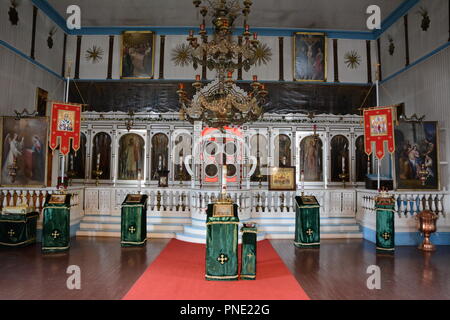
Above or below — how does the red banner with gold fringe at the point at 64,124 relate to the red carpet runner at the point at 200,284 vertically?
above

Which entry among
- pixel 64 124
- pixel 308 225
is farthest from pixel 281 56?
pixel 64 124

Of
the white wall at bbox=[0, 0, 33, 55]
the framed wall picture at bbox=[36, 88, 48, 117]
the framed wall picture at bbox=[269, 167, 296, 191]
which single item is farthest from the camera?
the framed wall picture at bbox=[36, 88, 48, 117]

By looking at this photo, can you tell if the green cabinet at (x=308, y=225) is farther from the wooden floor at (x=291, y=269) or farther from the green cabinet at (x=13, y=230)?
the green cabinet at (x=13, y=230)

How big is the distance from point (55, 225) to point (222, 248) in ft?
12.7

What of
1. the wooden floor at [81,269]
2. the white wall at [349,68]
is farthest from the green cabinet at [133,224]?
the white wall at [349,68]

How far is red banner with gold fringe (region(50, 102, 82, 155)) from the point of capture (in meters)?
7.30

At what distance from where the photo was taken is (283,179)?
29.8 feet

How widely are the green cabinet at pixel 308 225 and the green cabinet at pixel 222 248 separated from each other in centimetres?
260

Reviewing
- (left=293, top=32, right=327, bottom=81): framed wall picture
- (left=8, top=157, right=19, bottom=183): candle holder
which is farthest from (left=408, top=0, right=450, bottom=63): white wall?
(left=8, top=157, right=19, bottom=183): candle holder

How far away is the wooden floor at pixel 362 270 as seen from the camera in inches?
167

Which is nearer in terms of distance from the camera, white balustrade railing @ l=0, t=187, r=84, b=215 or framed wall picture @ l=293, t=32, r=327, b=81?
white balustrade railing @ l=0, t=187, r=84, b=215

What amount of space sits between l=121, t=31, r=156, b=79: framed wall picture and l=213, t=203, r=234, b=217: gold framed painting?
855 centimetres

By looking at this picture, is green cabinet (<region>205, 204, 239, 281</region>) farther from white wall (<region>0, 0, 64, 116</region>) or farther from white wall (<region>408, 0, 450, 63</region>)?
white wall (<region>408, 0, 450, 63</region>)
